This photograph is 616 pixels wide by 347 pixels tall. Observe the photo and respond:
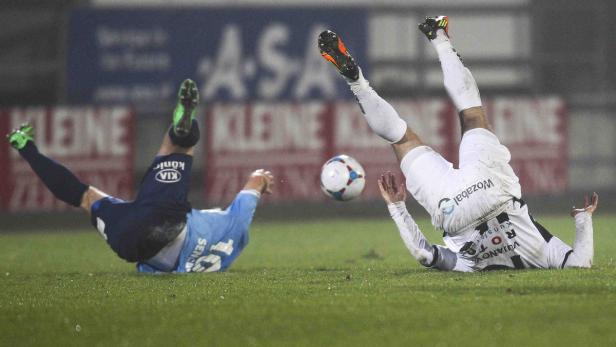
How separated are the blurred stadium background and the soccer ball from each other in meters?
9.68

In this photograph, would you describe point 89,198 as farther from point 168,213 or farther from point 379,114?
point 379,114

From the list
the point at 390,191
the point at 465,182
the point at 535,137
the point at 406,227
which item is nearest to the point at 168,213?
the point at 390,191

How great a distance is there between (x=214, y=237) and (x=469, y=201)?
6.80ft

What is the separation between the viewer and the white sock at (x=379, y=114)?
24.6 feet

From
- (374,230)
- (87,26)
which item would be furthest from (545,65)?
(87,26)

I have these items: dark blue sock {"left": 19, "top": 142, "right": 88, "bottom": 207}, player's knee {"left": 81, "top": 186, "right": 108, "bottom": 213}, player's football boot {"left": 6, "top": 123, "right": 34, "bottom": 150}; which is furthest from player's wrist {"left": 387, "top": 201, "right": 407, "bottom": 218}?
player's football boot {"left": 6, "top": 123, "right": 34, "bottom": 150}

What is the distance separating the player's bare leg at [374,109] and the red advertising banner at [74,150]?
1040cm

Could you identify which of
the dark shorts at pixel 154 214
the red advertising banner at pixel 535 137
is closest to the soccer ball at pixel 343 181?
the dark shorts at pixel 154 214

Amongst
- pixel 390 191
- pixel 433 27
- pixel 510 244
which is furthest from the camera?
pixel 433 27

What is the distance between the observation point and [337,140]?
18156mm

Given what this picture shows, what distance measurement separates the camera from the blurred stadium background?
17.7 m

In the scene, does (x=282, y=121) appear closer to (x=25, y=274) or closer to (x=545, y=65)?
(x=545, y=65)

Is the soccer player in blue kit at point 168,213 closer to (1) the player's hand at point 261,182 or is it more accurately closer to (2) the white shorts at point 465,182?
(1) the player's hand at point 261,182

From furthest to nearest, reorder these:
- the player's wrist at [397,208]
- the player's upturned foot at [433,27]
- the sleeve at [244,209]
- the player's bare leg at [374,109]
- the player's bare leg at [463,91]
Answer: the player's upturned foot at [433,27]
the sleeve at [244,209]
the player's bare leg at [463,91]
the player's bare leg at [374,109]
the player's wrist at [397,208]
